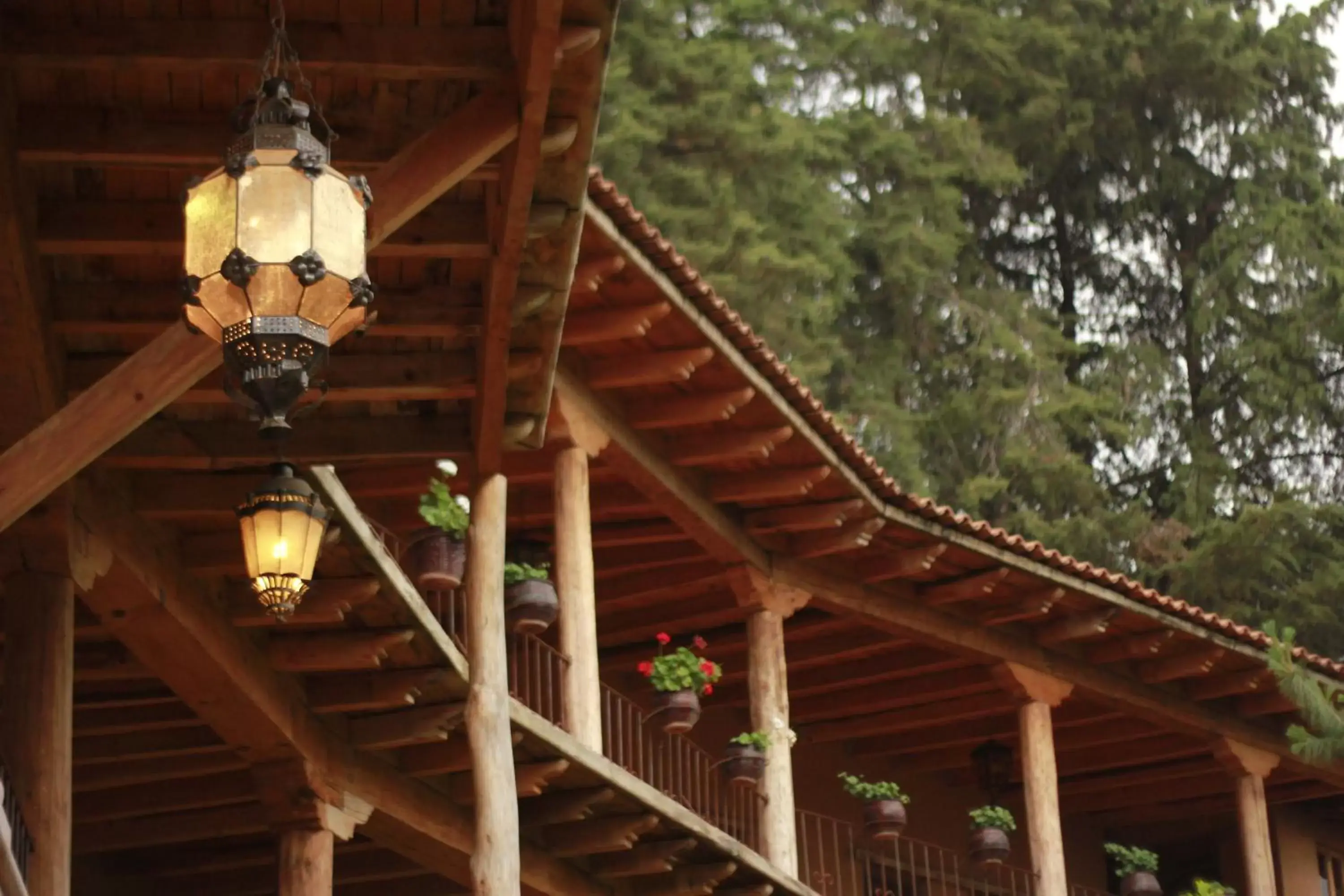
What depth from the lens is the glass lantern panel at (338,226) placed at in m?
6.66

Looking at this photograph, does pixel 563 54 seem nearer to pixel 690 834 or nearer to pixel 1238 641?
pixel 690 834

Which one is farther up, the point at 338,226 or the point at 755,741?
the point at 755,741

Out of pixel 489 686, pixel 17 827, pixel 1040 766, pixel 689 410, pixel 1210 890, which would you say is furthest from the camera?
pixel 1040 766

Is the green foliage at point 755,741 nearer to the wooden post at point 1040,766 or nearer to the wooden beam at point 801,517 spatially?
the wooden beam at point 801,517

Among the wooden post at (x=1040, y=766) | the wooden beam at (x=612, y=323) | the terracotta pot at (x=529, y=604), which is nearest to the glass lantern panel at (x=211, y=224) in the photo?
the terracotta pot at (x=529, y=604)

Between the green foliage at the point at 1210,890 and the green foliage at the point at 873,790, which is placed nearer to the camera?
the green foliage at the point at 873,790

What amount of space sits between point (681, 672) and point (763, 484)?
149cm

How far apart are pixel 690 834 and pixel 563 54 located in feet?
24.4

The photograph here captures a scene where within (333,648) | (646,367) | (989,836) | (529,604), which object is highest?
(646,367)

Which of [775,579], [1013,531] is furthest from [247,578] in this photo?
[1013,531]

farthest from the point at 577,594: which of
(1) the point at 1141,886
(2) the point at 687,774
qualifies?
(1) the point at 1141,886

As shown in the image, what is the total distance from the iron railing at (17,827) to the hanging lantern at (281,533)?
4.02 feet

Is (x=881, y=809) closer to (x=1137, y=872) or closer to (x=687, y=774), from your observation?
(x=687, y=774)

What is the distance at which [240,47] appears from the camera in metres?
8.52
